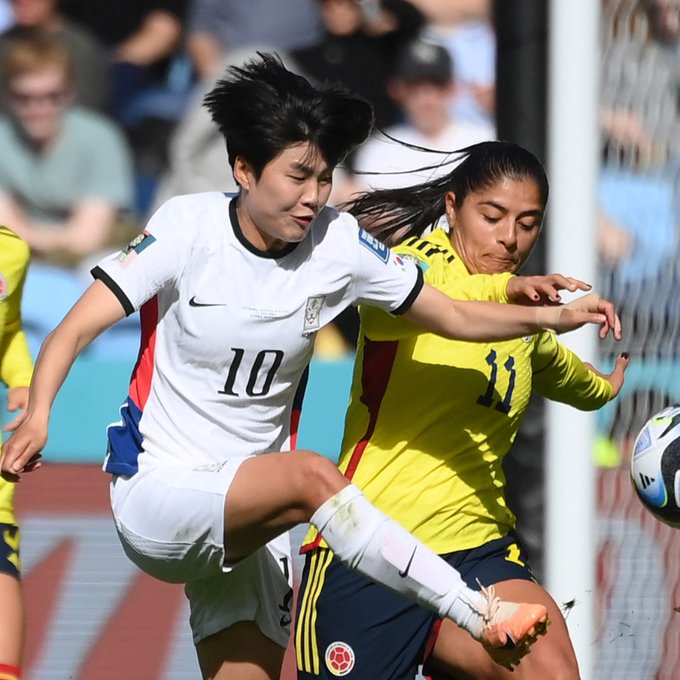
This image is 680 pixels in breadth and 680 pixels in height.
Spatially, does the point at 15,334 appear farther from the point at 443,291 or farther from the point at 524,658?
the point at 524,658

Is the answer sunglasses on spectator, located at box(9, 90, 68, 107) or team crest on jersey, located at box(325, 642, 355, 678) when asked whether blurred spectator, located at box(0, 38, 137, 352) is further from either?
team crest on jersey, located at box(325, 642, 355, 678)

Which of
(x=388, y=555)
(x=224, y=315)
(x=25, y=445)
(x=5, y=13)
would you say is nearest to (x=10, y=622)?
(x=25, y=445)

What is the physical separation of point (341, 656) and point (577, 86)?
165cm

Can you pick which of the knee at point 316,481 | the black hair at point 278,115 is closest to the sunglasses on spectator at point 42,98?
the black hair at point 278,115

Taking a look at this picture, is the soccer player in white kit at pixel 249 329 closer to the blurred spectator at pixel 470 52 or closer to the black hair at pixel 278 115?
the black hair at pixel 278 115

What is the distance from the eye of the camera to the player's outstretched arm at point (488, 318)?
319cm

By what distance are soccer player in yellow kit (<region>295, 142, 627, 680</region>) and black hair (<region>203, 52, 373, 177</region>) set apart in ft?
1.38

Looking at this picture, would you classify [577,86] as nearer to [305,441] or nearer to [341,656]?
[341,656]

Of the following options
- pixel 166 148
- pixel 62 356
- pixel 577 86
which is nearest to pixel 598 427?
pixel 577 86

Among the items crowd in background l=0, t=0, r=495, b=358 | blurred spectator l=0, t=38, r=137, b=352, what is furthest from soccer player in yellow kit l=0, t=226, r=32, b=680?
blurred spectator l=0, t=38, r=137, b=352

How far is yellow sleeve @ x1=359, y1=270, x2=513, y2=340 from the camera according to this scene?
3344 millimetres

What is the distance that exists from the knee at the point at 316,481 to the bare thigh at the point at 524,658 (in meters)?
0.56

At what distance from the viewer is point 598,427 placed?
179 inches

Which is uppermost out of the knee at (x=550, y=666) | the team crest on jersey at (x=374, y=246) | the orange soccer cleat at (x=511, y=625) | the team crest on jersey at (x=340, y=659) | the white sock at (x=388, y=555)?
the team crest on jersey at (x=374, y=246)
